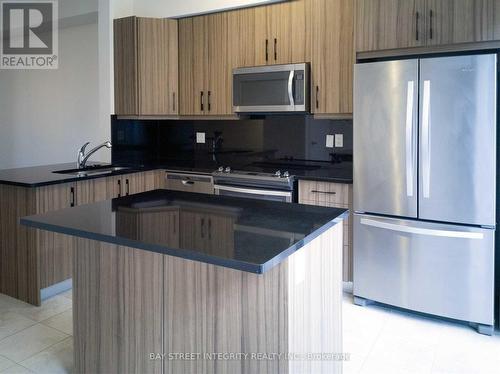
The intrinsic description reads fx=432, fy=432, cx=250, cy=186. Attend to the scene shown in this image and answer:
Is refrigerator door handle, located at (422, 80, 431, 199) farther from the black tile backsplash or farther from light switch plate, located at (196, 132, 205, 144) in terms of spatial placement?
light switch plate, located at (196, 132, 205, 144)

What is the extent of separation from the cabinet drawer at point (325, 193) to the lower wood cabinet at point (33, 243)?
1609 mm

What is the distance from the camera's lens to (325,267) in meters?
1.78

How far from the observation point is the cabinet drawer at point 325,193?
314cm

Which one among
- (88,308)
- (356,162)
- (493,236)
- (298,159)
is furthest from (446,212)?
(88,308)

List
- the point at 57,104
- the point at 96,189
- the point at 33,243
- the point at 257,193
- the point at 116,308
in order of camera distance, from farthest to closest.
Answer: the point at 57,104 → the point at 257,193 → the point at 96,189 → the point at 33,243 → the point at 116,308

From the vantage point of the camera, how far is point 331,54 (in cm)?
335

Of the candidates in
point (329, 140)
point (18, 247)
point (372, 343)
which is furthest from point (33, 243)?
point (329, 140)

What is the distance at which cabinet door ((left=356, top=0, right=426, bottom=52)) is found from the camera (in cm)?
279

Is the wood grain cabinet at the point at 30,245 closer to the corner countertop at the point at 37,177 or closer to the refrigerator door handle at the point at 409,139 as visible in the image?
the corner countertop at the point at 37,177

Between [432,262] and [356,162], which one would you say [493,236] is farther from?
[356,162]

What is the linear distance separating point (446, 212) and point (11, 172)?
3.14 metres

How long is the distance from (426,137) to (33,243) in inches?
106

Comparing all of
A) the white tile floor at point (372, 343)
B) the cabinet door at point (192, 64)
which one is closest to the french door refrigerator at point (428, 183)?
the white tile floor at point (372, 343)

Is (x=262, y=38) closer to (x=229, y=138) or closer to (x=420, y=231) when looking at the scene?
(x=229, y=138)
